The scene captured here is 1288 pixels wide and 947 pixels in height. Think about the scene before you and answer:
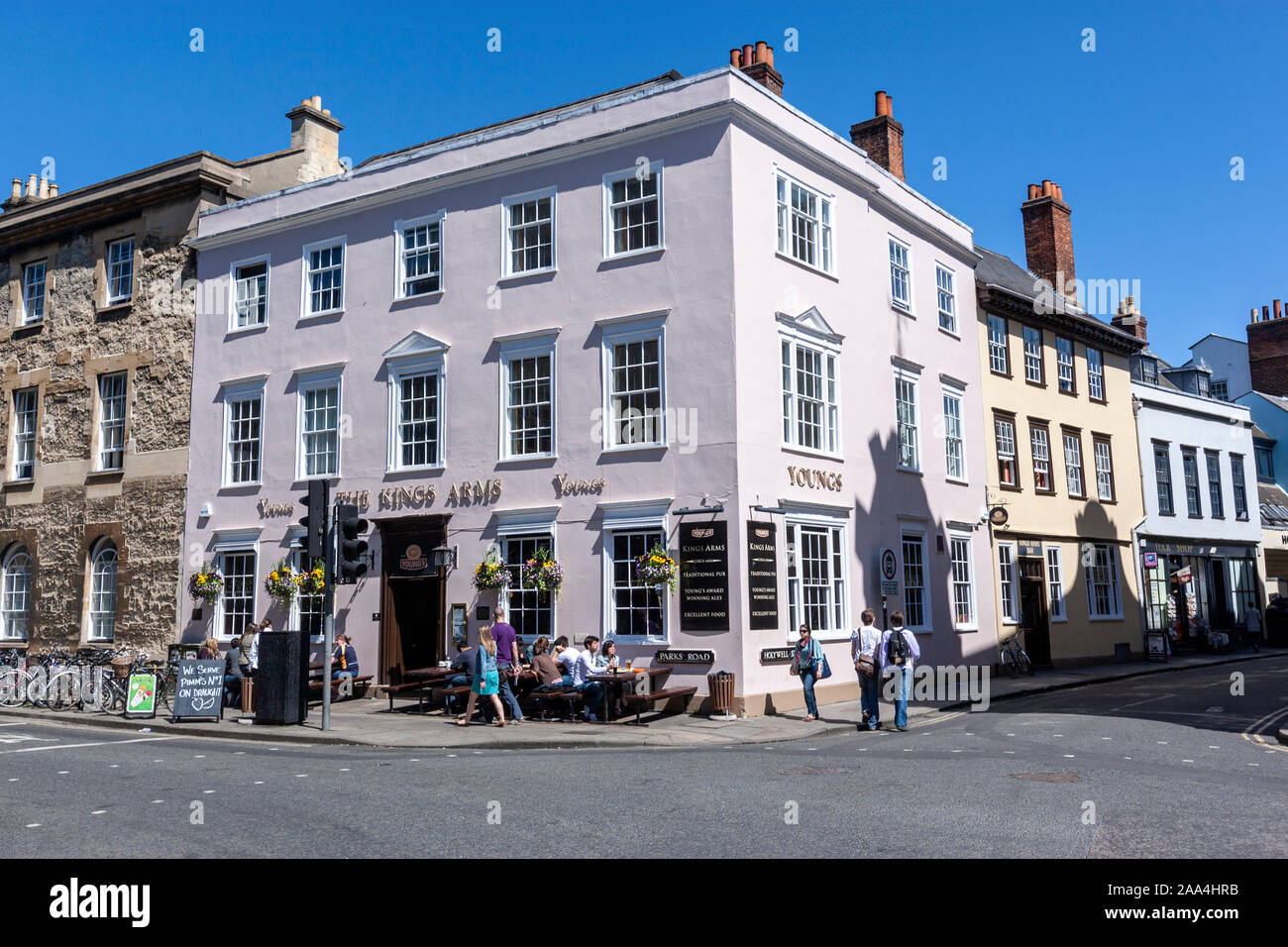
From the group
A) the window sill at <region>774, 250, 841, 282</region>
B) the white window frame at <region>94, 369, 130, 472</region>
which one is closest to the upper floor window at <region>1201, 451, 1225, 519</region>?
the window sill at <region>774, 250, 841, 282</region>

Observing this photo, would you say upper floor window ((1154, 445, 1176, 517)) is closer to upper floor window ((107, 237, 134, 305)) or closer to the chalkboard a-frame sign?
the chalkboard a-frame sign

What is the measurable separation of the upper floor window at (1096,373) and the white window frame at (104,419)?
2677 centimetres

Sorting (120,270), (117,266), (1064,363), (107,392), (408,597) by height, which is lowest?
(408,597)

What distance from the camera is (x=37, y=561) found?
27844mm

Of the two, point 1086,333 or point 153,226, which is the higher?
point 153,226

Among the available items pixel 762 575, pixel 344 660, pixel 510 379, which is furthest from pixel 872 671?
pixel 344 660

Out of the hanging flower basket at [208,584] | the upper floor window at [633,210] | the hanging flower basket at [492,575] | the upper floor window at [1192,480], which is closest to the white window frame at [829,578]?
the hanging flower basket at [492,575]

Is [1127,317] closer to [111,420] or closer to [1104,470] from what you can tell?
[1104,470]

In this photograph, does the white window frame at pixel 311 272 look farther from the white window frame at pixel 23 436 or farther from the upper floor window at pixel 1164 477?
the upper floor window at pixel 1164 477

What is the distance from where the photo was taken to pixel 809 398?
68.1 feet

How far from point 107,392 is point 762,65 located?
59.8 feet
